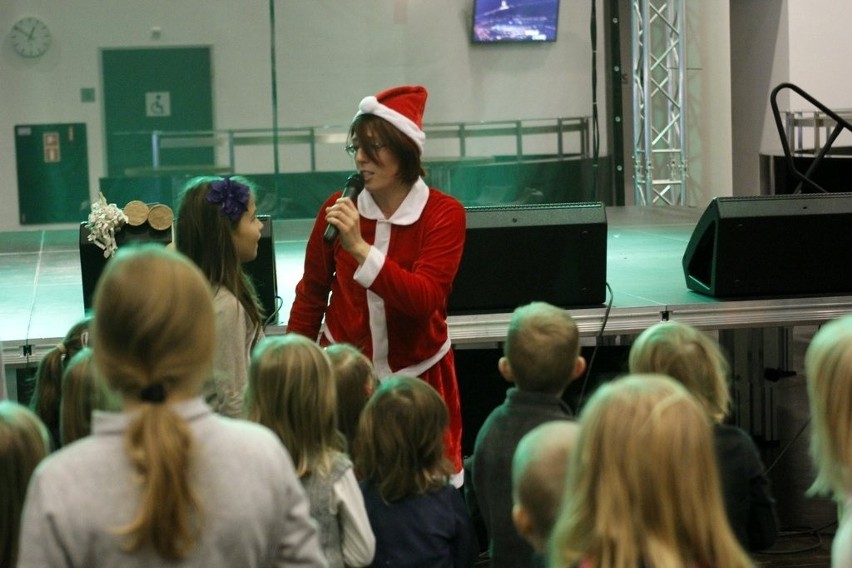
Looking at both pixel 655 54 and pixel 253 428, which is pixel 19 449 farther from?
pixel 655 54

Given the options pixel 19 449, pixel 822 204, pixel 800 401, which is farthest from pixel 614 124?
pixel 19 449

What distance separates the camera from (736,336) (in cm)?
546

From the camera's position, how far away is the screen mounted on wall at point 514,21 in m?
9.61

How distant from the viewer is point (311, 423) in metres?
2.09

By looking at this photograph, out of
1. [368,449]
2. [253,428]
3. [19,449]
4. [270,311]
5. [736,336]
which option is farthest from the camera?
[736,336]

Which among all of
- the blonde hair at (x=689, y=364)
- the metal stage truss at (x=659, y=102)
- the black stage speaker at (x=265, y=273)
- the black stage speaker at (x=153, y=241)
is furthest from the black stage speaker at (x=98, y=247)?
the metal stage truss at (x=659, y=102)

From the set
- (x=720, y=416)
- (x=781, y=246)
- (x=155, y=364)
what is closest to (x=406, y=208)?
(x=720, y=416)

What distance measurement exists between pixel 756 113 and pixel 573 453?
11.5 m

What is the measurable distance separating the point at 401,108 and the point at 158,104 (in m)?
6.87

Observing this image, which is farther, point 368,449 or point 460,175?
point 460,175

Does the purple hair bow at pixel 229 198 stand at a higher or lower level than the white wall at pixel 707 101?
lower

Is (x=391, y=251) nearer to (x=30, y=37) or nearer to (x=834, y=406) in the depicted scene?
(x=834, y=406)

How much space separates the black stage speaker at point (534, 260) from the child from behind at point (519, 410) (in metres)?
1.91

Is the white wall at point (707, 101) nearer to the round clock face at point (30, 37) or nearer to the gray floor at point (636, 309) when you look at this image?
the gray floor at point (636, 309)
